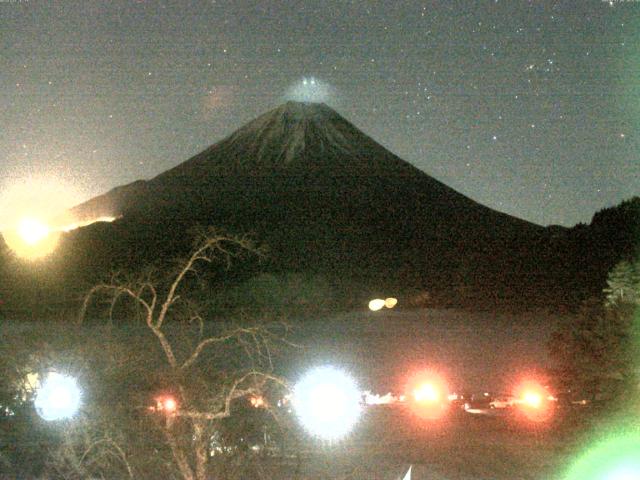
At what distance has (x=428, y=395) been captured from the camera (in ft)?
77.3

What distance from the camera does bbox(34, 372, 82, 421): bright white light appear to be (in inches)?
312

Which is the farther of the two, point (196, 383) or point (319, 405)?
point (319, 405)

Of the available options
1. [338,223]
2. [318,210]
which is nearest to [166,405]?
[338,223]

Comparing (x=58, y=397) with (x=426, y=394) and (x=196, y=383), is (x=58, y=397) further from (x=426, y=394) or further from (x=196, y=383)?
(x=426, y=394)

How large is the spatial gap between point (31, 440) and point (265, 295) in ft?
124

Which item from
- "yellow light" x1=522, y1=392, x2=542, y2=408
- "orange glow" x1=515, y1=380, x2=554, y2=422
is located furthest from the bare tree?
"yellow light" x1=522, y1=392, x2=542, y2=408

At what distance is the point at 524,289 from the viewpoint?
33719 millimetres

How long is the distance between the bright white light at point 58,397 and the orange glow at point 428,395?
39.6 ft

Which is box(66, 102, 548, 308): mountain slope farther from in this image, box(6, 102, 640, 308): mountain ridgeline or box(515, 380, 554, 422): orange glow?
box(515, 380, 554, 422): orange glow

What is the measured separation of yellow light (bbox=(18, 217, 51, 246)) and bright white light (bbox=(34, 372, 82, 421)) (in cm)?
159

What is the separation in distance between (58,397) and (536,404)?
13.8m

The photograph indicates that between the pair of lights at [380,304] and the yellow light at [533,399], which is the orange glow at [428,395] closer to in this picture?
the yellow light at [533,399]

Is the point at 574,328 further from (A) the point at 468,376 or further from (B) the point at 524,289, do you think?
(B) the point at 524,289

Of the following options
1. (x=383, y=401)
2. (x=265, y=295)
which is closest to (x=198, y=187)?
(x=265, y=295)
